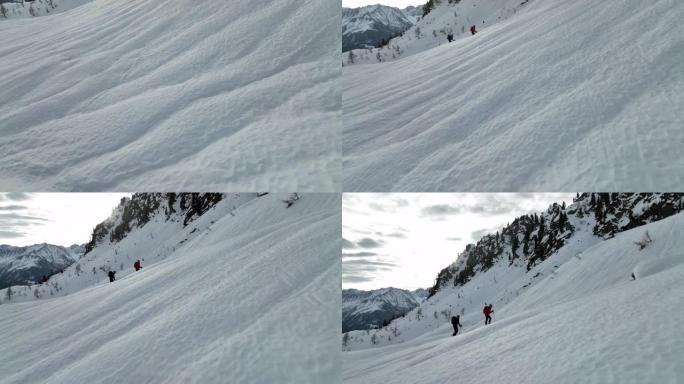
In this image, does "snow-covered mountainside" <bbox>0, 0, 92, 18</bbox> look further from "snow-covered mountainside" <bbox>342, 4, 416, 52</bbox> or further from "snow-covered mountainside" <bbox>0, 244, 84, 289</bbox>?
"snow-covered mountainside" <bbox>0, 244, 84, 289</bbox>

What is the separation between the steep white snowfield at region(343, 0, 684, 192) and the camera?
2.21m

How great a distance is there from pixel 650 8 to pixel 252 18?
2809 millimetres

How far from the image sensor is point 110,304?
2.73 metres

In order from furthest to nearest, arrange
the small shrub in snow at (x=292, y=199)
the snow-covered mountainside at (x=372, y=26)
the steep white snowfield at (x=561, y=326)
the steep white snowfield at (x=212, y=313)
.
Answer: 1. the snow-covered mountainside at (x=372, y=26)
2. the small shrub in snow at (x=292, y=199)
3. the steep white snowfield at (x=212, y=313)
4. the steep white snowfield at (x=561, y=326)

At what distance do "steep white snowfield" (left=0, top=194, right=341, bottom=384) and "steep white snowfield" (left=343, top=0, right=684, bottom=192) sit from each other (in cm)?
54

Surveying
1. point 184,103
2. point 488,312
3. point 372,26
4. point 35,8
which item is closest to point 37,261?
point 184,103

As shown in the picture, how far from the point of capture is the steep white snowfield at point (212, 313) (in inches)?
77.2

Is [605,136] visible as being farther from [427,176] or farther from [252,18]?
[252,18]

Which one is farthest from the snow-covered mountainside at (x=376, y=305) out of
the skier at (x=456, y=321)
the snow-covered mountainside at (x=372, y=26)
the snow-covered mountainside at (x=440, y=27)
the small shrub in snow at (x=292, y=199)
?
the snow-covered mountainside at (x=372, y=26)

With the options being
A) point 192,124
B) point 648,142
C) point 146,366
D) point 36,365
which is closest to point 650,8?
point 648,142

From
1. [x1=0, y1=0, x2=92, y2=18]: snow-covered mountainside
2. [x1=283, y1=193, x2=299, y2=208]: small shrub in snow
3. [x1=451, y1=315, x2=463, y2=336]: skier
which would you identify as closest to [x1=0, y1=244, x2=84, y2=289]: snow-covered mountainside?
[x1=283, y1=193, x2=299, y2=208]: small shrub in snow

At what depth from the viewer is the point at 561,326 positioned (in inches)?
84.3

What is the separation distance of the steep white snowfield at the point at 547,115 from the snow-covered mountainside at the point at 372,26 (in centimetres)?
312

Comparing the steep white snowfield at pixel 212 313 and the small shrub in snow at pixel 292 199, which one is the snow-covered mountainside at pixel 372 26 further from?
the steep white snowfield at pixel 212 313
